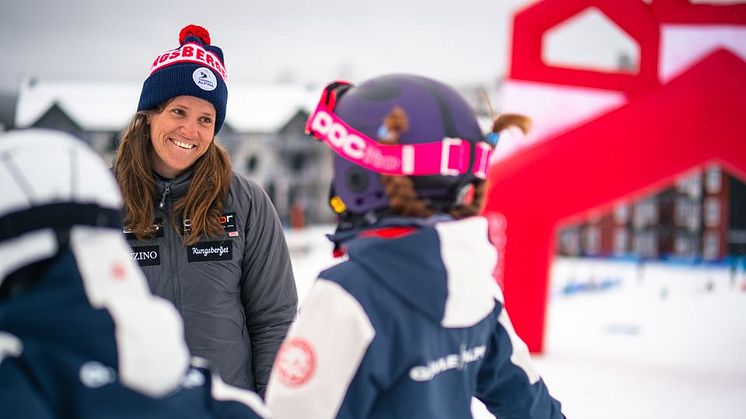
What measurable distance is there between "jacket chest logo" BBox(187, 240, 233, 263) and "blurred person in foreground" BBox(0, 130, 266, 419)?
0.99m

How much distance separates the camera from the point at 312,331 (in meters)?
1.16

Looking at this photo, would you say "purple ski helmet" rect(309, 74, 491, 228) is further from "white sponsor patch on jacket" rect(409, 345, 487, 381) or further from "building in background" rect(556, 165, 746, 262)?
"building in background" rect(556, 165, 746, 262)

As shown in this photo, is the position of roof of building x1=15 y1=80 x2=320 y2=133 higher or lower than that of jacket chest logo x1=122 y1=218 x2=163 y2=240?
higher

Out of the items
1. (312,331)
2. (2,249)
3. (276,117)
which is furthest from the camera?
(276,117)

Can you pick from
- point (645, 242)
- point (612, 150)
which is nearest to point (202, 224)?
point (612, 150)

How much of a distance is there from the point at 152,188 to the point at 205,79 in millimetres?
394

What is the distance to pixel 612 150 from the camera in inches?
211

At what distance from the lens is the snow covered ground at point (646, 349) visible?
4348 millimetres

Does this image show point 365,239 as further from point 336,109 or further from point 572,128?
point 572,128

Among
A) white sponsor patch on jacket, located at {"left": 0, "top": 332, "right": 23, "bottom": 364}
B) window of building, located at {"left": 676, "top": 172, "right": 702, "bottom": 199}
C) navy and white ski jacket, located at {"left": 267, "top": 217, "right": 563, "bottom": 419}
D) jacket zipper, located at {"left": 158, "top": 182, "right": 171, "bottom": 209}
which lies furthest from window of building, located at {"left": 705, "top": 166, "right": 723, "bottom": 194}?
white sponsor patch on jacket, located at {"left": 0, "top": 332, "right": 23, "bottom": 364}

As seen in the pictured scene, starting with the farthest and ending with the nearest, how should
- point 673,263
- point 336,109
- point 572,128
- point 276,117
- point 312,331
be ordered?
point 276,117, point 673,263, point 572,128, point 336,109, point 312,331

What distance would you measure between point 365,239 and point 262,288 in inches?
33.6

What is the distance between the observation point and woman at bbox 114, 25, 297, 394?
6.22 feet

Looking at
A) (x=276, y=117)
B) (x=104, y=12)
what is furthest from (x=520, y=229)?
(x=276, y=117)
